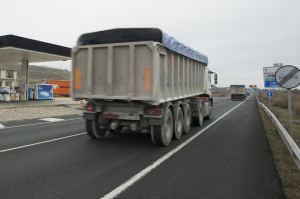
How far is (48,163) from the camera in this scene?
6.42 meters

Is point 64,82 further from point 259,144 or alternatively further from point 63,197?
point 63,197

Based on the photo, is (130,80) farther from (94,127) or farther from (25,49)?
(25,49)

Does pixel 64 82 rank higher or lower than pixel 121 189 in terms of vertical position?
higher

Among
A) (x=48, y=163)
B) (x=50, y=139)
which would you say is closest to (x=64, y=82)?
(x=50, y=139)

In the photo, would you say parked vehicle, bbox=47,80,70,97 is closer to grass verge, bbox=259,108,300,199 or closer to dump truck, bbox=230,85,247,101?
dump truck, bbox=230,85,247,101

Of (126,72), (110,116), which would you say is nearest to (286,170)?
(126,72)

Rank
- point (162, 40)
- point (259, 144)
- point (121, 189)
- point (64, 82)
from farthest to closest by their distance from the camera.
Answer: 1. point (64, 82)
2. point (259, 144)
3. point (162, 40)
4. point (121, 189)

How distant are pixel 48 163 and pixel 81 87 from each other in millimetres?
2955

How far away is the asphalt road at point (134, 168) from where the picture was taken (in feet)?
15.7

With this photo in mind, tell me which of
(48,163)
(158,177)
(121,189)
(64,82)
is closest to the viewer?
(121,189)

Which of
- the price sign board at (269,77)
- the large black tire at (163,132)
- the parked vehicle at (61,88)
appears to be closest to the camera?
the large black tire at (163,132)

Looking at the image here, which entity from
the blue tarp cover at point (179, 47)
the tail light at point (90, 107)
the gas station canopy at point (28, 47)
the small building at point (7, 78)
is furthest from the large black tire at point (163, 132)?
the small building at point (7, 78)

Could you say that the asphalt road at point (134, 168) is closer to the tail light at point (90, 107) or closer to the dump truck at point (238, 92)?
the tail light at point (90, 107)

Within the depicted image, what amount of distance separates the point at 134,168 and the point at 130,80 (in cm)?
267
